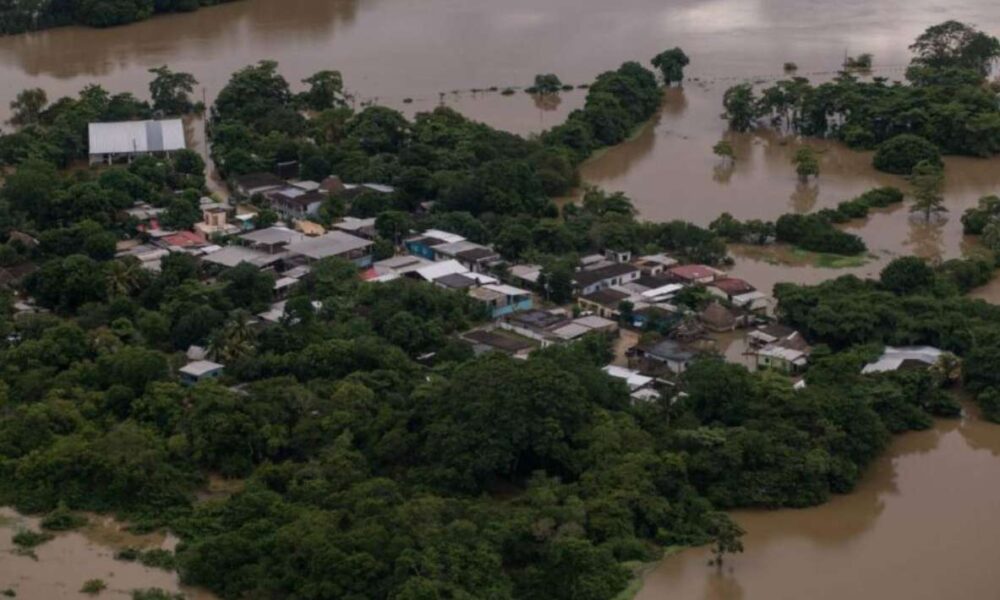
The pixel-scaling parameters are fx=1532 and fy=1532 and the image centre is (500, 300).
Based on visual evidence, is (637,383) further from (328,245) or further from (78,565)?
(78,565)

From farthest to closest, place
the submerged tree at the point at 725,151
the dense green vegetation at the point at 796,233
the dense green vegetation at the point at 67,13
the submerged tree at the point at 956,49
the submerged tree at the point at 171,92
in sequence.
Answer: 1. the dense green vegetation at the point at 67,13
2. the submerged tree at the point at 956,49
3. the submerged tree at the point at 171,92
4. the submerged tree at the point at 725,151
5. the dense green vegetation at the point at 796,233

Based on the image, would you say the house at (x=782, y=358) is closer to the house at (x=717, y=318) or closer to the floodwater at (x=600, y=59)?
the house at (x=717, y=318)

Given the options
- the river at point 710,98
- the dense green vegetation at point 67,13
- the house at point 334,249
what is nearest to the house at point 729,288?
the river at point 710,98

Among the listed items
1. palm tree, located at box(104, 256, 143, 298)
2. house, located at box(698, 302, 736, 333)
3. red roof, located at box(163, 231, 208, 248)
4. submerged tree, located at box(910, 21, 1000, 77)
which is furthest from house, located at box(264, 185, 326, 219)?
submerged tree, located at box(910, 21, 1000, 77)

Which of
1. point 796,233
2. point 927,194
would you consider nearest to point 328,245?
point 796,233

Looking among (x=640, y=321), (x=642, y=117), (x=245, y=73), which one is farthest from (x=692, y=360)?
(x=245, y=73)

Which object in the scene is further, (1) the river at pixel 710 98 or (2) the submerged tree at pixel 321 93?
(2) the submerged tree at pixel 321 93

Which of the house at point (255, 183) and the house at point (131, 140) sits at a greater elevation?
the house at point (131, 140)
